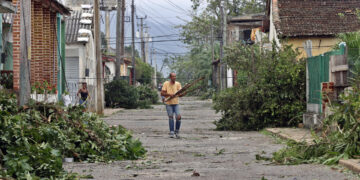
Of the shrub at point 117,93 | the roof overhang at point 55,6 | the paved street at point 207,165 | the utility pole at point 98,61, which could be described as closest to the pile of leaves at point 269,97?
the paved street at point 207,165

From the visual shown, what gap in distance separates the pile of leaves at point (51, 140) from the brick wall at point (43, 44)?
22.2 feet

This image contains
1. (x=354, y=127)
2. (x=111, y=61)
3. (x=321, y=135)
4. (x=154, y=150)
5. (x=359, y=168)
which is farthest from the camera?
(x=111, y=61)

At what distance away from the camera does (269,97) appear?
67.8 ft

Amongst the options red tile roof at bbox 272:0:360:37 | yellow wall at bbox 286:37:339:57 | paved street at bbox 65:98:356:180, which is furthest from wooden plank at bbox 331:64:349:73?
yellow wall at bbox 286:37:339:57

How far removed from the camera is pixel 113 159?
39.5ft

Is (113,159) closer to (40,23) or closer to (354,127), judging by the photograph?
(354,127)

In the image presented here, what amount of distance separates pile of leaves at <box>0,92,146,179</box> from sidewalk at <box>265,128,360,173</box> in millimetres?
3690

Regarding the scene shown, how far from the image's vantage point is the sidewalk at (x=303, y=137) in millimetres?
9219

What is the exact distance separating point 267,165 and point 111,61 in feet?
160

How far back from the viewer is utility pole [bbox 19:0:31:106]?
13812mm

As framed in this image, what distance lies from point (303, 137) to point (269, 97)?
8731 millimetres

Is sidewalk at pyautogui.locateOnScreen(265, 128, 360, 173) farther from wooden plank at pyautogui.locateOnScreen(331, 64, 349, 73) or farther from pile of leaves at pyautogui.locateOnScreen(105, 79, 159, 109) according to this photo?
pile of leaves at pyautogui.locateOnScreen(105, 79, 159, 109)

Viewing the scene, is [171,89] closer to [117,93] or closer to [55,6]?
[55,6]

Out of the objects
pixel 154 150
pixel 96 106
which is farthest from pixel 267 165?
pixel 96 106
